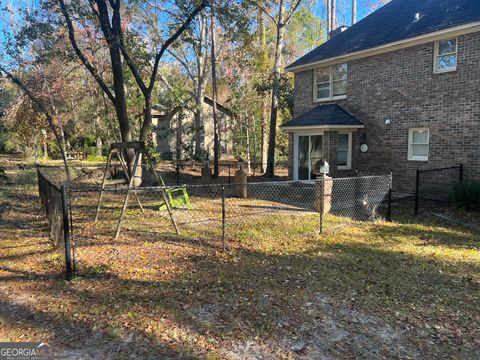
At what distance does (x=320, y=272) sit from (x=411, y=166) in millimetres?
8544

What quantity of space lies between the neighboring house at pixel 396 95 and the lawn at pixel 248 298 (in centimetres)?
534

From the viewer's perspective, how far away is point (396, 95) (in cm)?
1261

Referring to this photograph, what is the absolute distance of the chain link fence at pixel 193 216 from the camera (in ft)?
19.4

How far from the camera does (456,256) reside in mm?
6652

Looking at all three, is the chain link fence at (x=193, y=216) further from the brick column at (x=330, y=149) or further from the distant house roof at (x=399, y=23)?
the distant house roof at (x=399, y=23)

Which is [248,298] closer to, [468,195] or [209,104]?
[468,195]

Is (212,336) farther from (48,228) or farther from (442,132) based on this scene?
(442,132)

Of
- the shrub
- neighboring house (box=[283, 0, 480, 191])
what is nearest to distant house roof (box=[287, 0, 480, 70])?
neighboring house (box=[283, 0, 480, 191])

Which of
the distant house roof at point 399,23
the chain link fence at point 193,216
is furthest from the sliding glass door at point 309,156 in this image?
the distant house roof at point 399,23

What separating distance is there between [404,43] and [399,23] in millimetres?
2200

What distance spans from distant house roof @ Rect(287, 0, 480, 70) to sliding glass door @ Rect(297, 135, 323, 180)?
3516 millimetres

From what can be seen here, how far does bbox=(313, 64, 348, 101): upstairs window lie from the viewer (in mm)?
14523

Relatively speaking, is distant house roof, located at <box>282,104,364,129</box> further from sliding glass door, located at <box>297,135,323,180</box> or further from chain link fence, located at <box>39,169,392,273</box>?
chain link fence, located at <box>39,169,392,273</box>

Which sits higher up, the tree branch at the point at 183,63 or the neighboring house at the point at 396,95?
the tree branch at the point at 183,63
